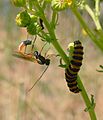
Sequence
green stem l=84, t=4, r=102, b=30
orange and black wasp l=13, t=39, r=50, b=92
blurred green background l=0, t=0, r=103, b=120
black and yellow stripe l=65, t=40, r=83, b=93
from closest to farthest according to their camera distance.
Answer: black and yellow stripe l=65, t=40, r=83, b=93, orange and black wasp l=13, t=39, r=50, b=92, green stem l=84, t=4, r=102, b=30, blurred green background l=0, t=0, r=103, b=120

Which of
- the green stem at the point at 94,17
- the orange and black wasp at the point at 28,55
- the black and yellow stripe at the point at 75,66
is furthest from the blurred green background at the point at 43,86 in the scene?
the black and yellow stripe at the point at 75,66

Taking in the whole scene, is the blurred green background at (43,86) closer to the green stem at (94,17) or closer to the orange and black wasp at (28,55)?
the green stem at (94,17)

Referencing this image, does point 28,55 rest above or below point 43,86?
above

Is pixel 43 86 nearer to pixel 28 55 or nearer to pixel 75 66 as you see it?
pixel 28 55

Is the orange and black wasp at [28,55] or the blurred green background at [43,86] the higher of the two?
the orange and black wasp at [28,55]

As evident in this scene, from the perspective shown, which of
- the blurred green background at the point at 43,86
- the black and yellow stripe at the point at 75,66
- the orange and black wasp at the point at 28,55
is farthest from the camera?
the blurred green background at the point at 43,86

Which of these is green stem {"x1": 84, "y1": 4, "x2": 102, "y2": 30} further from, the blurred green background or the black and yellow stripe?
the blurred green background

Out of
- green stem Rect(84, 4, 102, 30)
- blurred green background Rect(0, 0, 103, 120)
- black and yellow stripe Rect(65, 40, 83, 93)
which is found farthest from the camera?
blurred green background Rect(0, 0, 103, 120)

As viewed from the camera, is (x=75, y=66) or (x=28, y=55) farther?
(x=28, y=55)

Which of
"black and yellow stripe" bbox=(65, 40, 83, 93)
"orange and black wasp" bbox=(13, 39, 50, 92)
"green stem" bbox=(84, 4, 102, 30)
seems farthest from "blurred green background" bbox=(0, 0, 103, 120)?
"black and yellow stripe" bbox=(65, 40, 83, 93)

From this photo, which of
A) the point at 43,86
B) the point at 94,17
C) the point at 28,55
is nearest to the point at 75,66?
the point at 28,55

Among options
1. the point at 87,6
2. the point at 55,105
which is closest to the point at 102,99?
the point at 55,105
